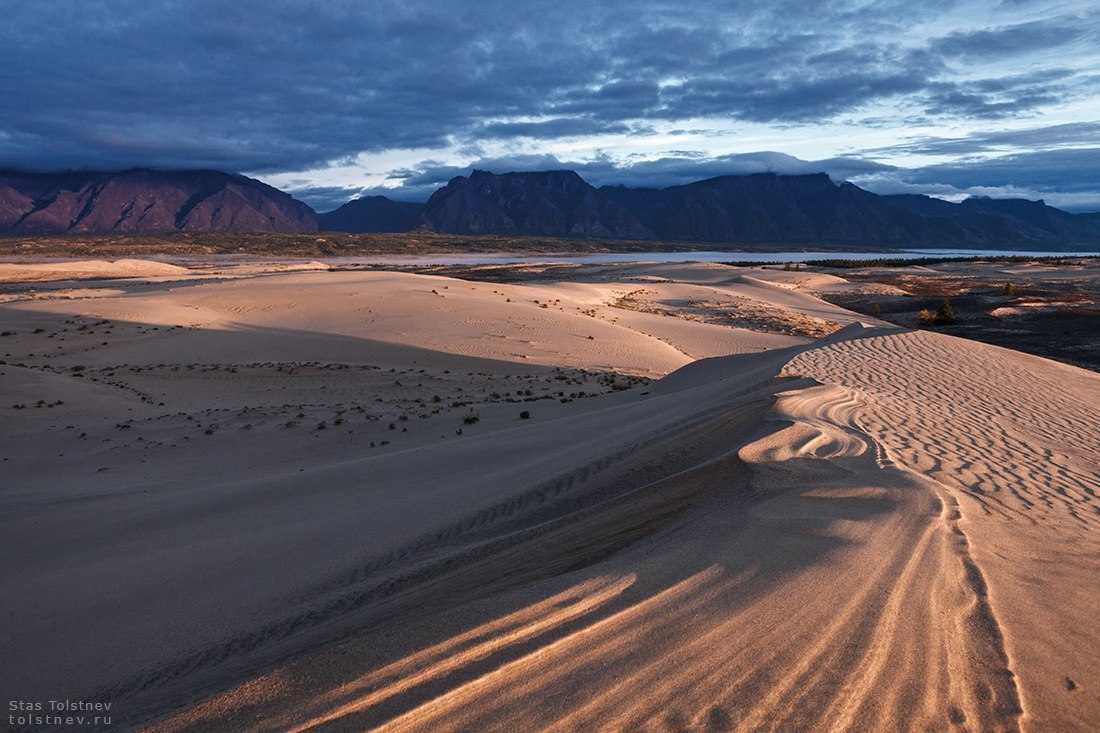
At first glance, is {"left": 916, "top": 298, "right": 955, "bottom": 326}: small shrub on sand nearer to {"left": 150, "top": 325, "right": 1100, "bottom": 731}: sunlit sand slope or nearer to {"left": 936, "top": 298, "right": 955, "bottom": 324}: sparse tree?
{"left": 936, "top": 298, "right": 955, "bottom": 324}: sparse tree

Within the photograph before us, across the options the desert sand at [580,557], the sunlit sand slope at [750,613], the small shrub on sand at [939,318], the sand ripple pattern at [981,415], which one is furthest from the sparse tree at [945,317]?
the sunlit sand slope at [750,613]

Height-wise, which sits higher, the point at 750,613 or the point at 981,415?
the point at 750,613

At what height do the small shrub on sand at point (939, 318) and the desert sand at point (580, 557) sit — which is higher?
the desert sand at point (580, 557)

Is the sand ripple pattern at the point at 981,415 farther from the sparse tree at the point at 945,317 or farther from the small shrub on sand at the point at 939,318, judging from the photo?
the sparse tree at the point at 945,317

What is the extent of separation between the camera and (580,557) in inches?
169

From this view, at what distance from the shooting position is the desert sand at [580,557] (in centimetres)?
273

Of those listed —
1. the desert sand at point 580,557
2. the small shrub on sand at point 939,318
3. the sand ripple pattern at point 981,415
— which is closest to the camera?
the desert sand at point 580,557

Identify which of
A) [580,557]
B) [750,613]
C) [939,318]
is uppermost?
[750,613]

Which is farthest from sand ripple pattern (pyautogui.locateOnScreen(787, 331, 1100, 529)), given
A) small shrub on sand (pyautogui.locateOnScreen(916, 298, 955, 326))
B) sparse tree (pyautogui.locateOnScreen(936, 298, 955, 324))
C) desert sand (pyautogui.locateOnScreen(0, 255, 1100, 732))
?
sparse tree (pyautogui.locateOnScreen(936, 298, 955, 324))

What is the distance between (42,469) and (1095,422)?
46.8 feet

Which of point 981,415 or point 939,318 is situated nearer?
point 981,415

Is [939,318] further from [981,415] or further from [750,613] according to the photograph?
[750,613]

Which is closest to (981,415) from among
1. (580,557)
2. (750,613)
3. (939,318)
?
(580,557)

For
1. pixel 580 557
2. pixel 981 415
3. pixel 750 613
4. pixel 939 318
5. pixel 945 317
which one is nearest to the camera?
pixel 750 613
